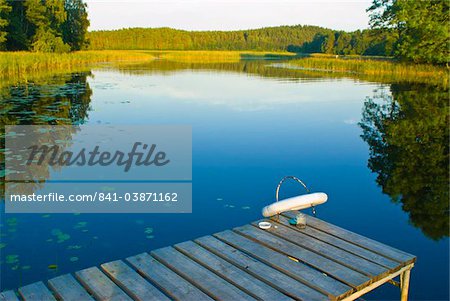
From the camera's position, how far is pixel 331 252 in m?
4.54

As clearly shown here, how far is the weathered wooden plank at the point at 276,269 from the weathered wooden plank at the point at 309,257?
84 millimetres

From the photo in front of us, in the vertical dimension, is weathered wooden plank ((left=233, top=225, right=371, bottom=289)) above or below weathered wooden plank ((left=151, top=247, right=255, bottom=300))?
above

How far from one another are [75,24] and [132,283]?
2659 inches

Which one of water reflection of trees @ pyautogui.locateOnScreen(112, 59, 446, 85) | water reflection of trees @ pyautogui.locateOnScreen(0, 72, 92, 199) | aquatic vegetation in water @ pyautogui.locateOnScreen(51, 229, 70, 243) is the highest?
water reflection of trees @ pyautogui.locateOnScreen(112, 59, 446, 85)

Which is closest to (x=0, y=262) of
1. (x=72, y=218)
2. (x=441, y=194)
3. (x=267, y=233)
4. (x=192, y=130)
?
(x=72, y=218)

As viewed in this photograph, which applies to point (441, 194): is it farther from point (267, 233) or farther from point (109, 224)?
point (109, 224)

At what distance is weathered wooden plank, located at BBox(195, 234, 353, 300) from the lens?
149 inches

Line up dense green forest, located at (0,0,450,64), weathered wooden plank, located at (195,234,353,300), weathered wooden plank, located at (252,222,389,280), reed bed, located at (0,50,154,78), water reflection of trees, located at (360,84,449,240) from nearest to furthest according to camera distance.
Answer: weathered wooden plank, located at (195,234,353,300) → weathered wooden plank, located at (252,222,389,280) → water reflection of trees, located at (360,84,449,240) → reed bed, located at (0,50,154,78) → dense green forest, located at (0,0,450,64)

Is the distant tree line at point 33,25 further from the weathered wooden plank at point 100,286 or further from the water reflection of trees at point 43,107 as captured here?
the weathered wooden plank at point 100,286

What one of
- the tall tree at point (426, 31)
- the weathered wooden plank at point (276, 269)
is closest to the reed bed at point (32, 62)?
the weathered wooden plank at point (276, 269)

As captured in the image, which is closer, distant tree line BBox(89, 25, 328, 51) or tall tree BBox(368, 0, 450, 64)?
tall tree BBox(368, 0, 450, 64)

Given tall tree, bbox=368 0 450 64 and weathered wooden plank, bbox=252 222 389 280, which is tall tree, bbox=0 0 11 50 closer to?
tall tree, bbox=368 0 450 64

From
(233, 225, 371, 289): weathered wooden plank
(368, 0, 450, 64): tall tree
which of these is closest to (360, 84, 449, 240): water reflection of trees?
(233, 225, 371, 289): weathered wooden plank

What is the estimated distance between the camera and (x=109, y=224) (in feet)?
21.2
